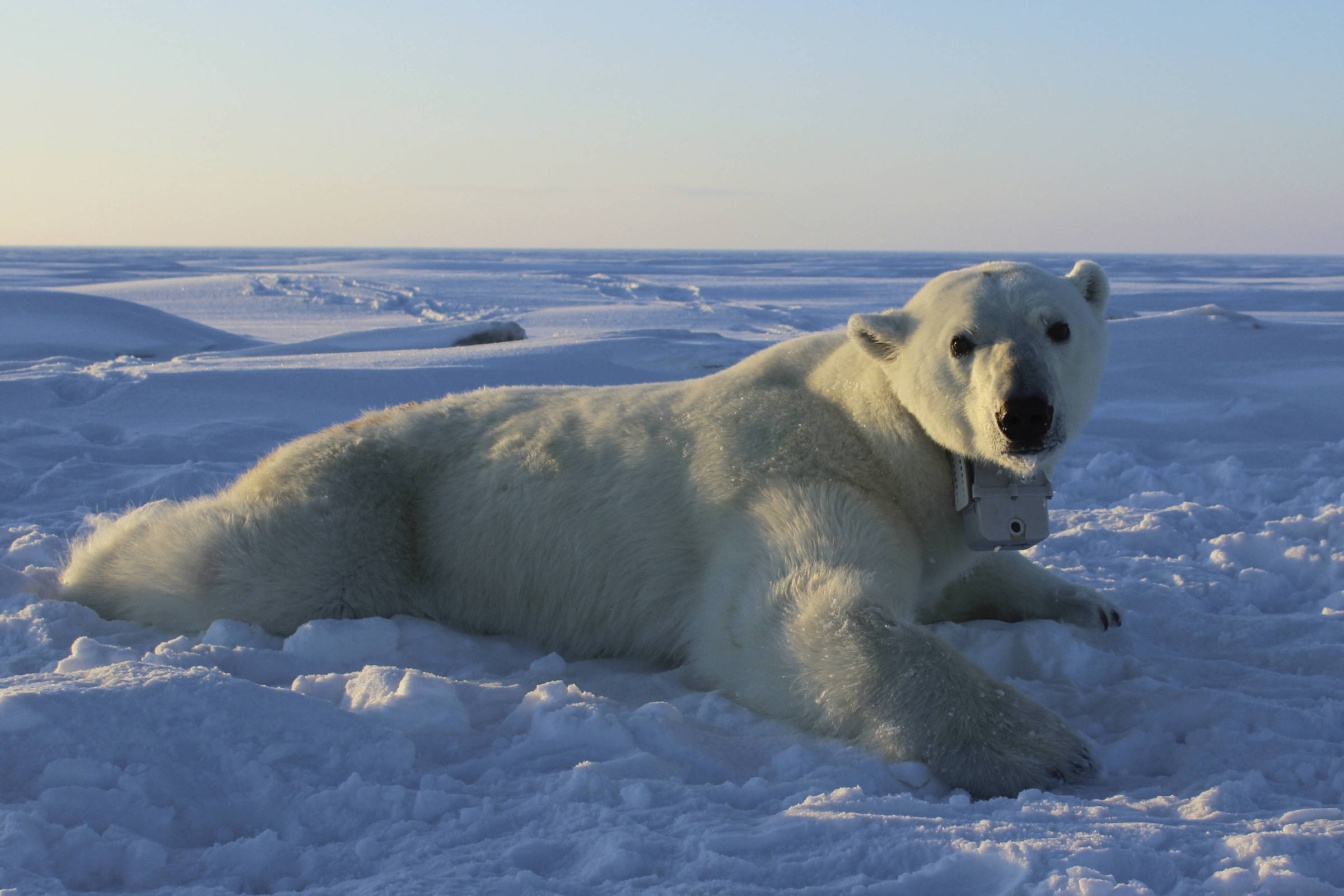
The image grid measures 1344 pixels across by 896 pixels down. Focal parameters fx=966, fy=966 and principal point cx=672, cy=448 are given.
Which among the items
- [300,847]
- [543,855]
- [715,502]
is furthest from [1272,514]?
[300,847]

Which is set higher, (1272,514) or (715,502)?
(715,502)

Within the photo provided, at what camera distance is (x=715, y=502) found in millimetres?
2355

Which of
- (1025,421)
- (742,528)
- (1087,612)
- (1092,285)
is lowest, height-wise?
(1087,612)

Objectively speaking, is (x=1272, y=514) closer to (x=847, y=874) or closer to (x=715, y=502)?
(x=715, y=502)

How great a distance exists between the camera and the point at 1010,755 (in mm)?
1777

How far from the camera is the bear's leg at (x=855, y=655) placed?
179 centimetres

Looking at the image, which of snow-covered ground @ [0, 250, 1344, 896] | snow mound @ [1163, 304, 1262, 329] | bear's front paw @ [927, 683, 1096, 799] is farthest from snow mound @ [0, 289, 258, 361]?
snow mound @ [1163, 304, 1262, 329]

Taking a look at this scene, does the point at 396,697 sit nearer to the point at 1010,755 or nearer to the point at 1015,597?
the point at 1010,755

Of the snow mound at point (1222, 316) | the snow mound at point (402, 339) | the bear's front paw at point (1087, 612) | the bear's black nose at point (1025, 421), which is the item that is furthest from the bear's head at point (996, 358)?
the snow mound at point (1222, 316)

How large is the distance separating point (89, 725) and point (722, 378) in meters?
1.69

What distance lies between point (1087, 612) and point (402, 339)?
22.2 ft

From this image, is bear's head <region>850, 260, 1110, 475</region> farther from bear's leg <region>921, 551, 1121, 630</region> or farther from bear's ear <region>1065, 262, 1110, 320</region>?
bear's leg <region>921, 551, 1121, 630</region>

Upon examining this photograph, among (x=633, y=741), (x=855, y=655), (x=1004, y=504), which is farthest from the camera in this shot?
(x=1004, y=504)

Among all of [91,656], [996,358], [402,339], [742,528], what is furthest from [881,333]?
[402,339]
